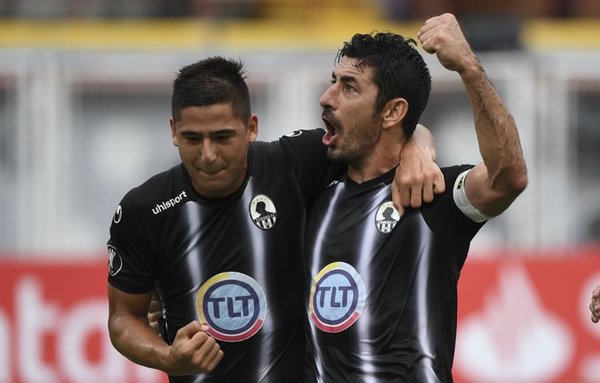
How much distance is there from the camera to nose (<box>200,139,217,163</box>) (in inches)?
220

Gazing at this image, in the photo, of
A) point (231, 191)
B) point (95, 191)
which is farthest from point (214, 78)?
point (95, 191)

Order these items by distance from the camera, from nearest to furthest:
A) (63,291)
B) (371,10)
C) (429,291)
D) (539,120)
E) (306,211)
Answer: (429,291) → (306,211) → (63,291) → (539,120) → (371,10)

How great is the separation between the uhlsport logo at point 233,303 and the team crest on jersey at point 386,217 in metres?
0.63

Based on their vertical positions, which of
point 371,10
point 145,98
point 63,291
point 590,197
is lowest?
point 63,291

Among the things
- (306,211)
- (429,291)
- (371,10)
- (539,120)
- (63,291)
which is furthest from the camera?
(371,10)

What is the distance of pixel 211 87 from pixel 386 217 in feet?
2.96

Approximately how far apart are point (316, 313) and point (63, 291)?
5481 millimetres

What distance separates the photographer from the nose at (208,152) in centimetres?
559

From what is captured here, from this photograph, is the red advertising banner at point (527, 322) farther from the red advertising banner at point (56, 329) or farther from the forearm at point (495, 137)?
the forearm at point (495, 137)

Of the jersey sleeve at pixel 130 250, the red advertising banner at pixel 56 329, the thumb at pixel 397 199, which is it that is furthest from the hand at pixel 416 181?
the red advertising banner at pixel 56 329

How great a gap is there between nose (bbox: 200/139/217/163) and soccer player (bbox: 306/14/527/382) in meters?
0.51

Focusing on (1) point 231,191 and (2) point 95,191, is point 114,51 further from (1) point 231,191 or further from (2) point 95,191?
(1) point 231,191

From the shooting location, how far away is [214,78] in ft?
18.8

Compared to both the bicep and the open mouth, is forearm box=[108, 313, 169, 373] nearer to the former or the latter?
the bicep
